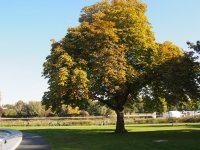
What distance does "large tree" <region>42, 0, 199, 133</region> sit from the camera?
25.0m

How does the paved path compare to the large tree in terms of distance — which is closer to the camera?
the paved path

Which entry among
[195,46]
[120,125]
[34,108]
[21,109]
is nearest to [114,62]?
[195,46]

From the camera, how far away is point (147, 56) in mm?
28984

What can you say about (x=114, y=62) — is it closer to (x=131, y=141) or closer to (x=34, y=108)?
(x=131, y=141)

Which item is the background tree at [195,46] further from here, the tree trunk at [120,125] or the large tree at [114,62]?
the tree trunk at [120,125]

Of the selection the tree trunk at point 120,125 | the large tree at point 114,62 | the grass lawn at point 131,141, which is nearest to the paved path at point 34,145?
the grass lawn at point 131,141

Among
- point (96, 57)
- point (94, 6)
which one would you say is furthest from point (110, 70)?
point (94, 6)

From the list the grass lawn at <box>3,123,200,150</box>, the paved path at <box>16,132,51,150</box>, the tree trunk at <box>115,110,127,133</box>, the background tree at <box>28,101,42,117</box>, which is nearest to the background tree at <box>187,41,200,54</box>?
the grass lawn at <box>3,123,200,150</box>

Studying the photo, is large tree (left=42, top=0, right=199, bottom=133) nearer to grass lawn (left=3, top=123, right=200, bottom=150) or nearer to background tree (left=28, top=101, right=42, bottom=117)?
grass lawn (left=3, top=123, right=200, bottom=150)

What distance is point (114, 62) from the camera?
25734 mm

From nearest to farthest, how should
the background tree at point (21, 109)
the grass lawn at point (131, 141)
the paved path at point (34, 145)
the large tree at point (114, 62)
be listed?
the grass lawn at point (131, 141)
the paved path at point (34, 145)
the large tree at point (114, 62)
the background tree at point (21, 109)

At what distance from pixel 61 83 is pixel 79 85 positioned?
1845 millimetres

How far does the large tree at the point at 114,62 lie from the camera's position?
24984mm

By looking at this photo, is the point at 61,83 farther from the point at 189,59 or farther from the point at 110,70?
the point at 189,59
